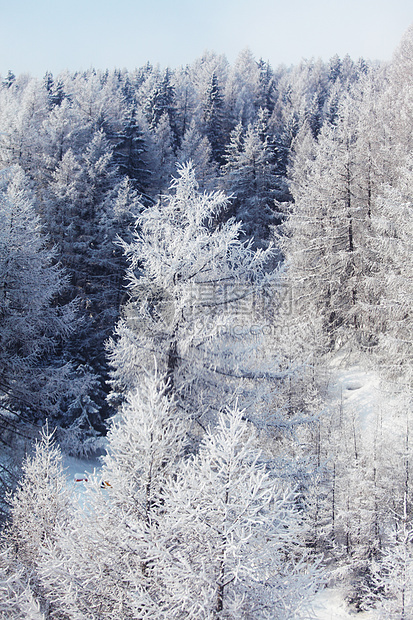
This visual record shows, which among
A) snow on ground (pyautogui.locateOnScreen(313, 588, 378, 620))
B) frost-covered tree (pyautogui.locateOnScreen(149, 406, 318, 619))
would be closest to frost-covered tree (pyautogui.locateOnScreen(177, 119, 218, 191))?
snow on ground (pyautogui.locateOnScreen(313, 588, 378, 620))

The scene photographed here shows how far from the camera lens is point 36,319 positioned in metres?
11.5

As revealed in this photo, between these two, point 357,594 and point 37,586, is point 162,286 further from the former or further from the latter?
point 357,594

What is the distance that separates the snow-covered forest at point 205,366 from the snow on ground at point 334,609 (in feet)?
1.16

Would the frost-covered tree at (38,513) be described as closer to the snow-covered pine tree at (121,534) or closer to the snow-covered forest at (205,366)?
the snow-covered forest at (205,366)

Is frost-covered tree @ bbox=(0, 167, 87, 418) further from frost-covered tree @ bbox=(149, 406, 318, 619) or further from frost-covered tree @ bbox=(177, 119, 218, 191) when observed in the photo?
frost-covered tree @ bbox=(177, 119, 218, 191)

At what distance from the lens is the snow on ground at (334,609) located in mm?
16781

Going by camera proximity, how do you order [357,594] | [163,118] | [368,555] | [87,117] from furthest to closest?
1. [163,118]
2. [87,117]
3. [368,555]
4. [357,594]

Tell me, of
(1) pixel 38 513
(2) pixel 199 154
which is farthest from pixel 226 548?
(2) pixel 199 154

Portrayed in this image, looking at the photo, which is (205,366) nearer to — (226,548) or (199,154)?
(226,548)

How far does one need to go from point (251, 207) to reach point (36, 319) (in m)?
21.5

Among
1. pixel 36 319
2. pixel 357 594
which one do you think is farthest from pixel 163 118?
pixel 357 594

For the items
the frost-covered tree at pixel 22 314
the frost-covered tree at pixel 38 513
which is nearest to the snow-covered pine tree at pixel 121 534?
the frost-covered tree at pixel 38 513

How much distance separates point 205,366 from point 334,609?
654 inches

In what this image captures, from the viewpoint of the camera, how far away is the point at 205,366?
7.29 metres
